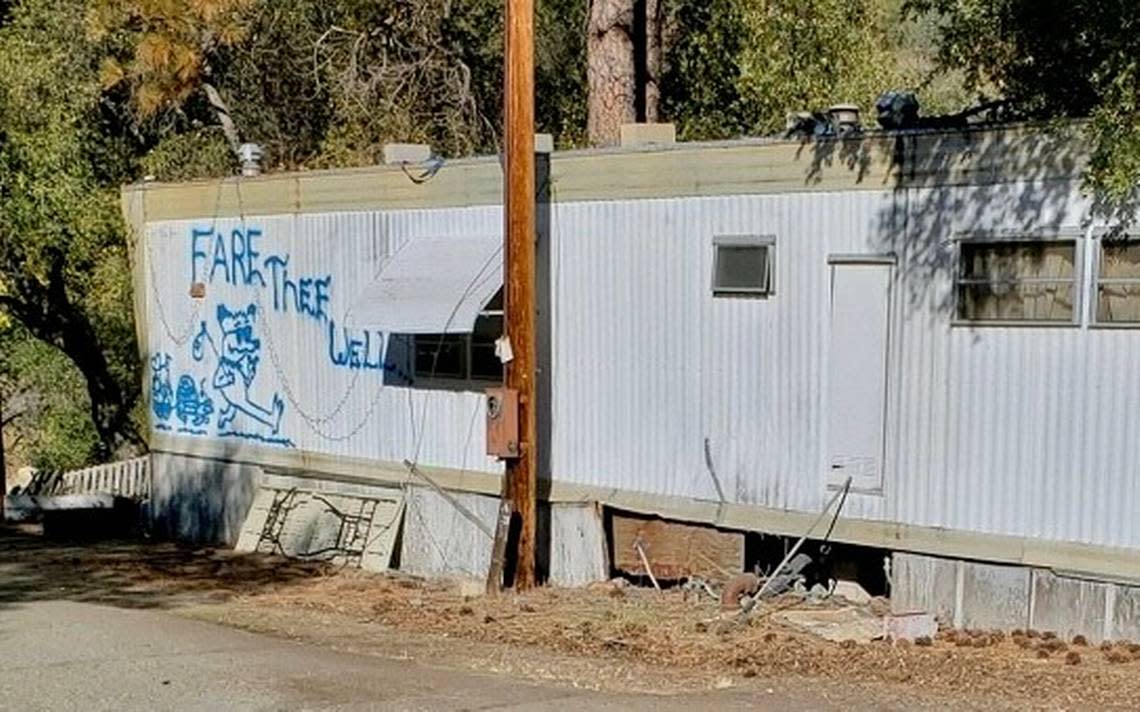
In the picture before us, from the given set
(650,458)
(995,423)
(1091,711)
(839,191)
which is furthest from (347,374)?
(1091,711)

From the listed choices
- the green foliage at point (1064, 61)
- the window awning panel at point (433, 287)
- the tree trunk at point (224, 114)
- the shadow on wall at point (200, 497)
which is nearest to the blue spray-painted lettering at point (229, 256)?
the shadow on wall at point (200, 497)

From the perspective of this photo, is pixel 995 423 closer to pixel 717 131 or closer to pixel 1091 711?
pixel 1091 711

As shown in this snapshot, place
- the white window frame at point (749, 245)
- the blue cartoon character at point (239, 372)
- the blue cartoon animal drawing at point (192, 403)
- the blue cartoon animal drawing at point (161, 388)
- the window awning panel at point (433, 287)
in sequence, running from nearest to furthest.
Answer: the white window frame at point (749, 245) → the window awning panel at point (433, 287) → the blue cartoon character at point (239, 372) → the blue cartoon animal drawing at point (192, 403) → the blue cartoon animal drawing at point (161, 388)

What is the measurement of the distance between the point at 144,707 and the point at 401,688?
4.51 ft

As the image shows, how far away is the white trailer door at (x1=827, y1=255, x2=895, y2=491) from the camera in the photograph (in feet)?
36.3

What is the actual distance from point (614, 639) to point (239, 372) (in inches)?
277

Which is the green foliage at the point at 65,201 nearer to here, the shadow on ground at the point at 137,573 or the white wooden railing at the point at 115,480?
the white wooden railing at the point at 115,480

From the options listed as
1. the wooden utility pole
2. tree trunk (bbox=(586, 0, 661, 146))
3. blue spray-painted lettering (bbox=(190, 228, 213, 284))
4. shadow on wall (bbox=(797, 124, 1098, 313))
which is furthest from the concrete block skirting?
blue spray-painted lettering (bbox=(190, 228, 213, 284))

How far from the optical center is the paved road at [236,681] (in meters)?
8.17

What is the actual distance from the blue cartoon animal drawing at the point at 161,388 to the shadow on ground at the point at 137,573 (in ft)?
4.95

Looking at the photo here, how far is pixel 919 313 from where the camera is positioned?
35.6 ft

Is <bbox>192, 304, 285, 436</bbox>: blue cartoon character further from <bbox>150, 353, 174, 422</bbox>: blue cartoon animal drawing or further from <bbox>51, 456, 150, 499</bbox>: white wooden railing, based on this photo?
<bbox>51, 456, 150, 499</bbox>: white wooden railing

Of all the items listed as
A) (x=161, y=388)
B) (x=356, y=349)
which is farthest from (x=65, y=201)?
(x=356, y=349)

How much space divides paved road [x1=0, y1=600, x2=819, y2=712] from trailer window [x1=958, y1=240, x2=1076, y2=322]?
3.30m
